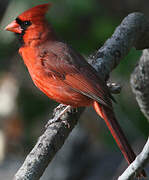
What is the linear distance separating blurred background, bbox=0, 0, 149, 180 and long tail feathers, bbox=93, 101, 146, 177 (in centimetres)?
111

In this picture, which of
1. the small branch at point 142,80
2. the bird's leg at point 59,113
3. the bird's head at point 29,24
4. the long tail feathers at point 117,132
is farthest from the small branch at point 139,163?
the bird's head at point 29,24

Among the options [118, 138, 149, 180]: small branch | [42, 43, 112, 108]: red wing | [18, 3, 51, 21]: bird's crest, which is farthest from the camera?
[18, 3, 51, 21]: bird's crest

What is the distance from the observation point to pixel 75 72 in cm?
329

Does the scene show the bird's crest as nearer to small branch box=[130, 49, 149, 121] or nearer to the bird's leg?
the bird's leg

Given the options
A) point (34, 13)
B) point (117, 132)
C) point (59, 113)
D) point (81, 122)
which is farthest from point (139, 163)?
point (81, 122)

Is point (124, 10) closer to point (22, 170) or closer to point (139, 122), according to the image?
point (139, 122)

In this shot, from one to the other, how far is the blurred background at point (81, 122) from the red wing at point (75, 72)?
0.89 metres

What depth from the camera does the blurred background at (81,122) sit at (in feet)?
14.2

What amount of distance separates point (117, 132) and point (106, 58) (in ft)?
1.87

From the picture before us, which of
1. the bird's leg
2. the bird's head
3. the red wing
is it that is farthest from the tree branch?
the bird's head

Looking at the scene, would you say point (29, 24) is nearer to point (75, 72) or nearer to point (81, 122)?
point (75, 72)

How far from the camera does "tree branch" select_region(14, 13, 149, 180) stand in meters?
2.52

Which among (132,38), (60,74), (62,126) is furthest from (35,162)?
(132,38)

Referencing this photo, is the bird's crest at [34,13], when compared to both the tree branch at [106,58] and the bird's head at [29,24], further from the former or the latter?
the tree branch at [106,58]
